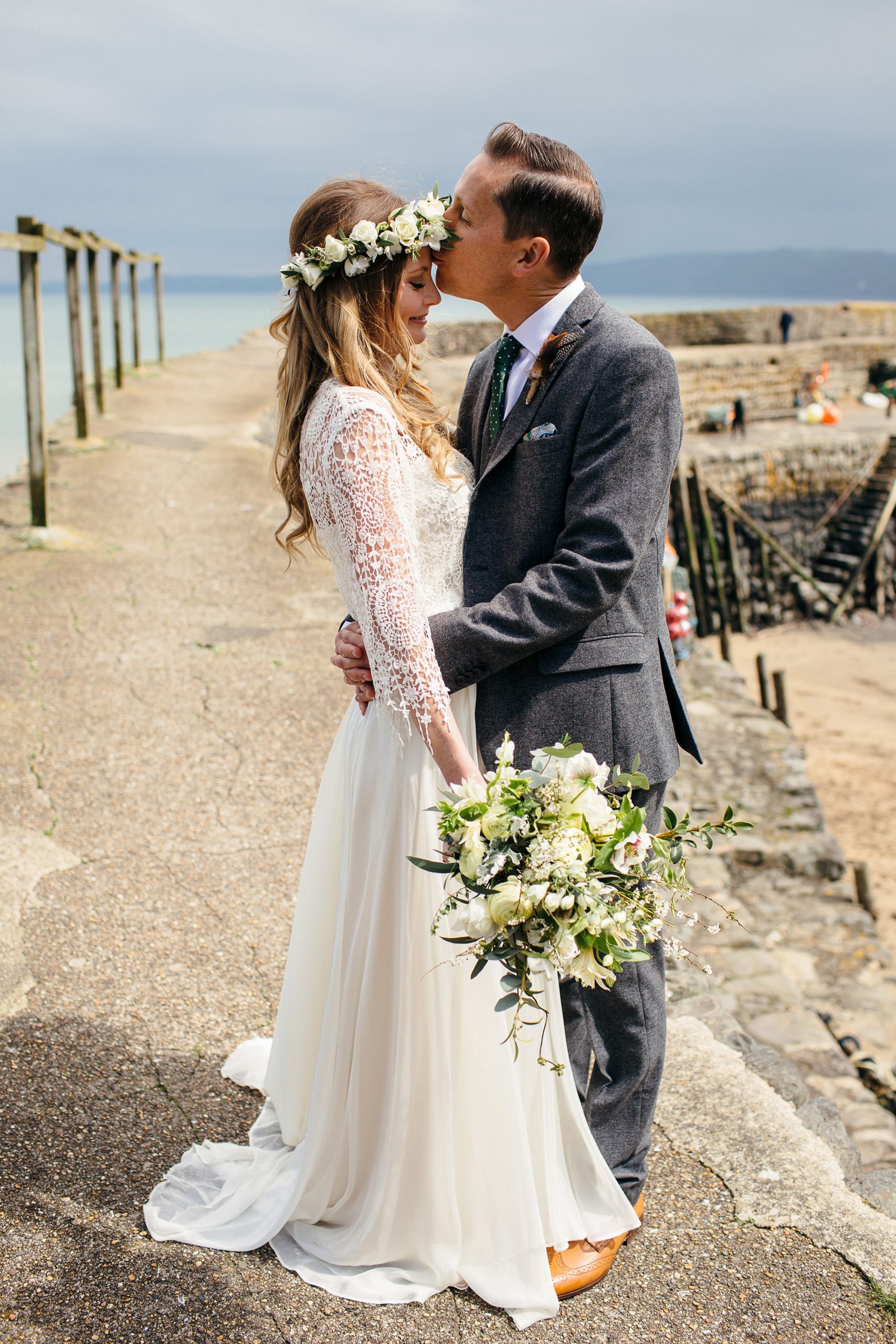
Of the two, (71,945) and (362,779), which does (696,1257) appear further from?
(71,945)

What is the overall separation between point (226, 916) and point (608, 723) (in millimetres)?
2108

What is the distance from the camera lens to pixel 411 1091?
2227 mm

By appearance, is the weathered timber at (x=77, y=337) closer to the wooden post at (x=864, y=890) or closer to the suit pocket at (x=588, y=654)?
the wooden post at (x=864, y=890)

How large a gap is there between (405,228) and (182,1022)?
94.1 inches

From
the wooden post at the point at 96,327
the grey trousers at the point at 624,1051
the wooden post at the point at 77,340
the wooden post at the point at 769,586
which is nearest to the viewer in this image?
the grey trousers at the point at 624,1051

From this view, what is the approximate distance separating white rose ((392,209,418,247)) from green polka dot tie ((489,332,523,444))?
30 centimetres

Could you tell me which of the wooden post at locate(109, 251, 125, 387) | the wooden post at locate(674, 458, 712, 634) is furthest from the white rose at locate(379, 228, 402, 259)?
the wooden post at locate(674, 458, 712, 634)

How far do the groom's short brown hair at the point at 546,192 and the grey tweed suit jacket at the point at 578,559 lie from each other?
0.50ft

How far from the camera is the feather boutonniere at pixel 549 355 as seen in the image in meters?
2.10

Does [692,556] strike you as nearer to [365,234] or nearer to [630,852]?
[365,234]

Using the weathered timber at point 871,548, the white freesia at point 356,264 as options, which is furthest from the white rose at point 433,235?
the weathered timber at point 871,548

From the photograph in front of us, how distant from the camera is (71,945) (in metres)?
3.52

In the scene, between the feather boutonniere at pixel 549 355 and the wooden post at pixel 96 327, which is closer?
the feather boutonniere at pixel 549 355

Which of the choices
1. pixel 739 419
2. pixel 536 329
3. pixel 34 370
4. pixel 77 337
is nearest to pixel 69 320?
pixel 77 337
